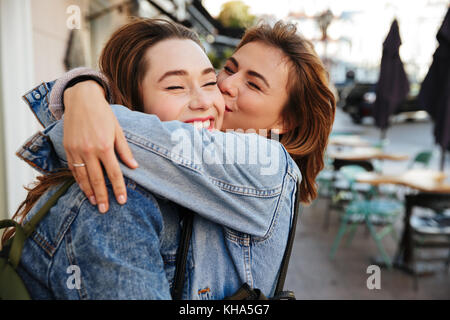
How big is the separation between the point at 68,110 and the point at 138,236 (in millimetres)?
387

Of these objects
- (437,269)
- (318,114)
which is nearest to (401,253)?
(437,269)

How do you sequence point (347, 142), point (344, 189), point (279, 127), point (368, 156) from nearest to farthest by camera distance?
point (279, 127), point (344, 189), point (368, 156), point (347, 142)

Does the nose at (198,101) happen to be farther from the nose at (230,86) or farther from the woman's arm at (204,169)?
the nose at (230,86)

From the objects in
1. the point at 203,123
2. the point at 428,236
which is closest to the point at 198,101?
the point at 203,123

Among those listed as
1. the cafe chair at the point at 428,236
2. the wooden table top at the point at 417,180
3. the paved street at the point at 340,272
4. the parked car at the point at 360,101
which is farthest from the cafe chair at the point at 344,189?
the parked car at the point at 360,101

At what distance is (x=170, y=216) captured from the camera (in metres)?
1.03

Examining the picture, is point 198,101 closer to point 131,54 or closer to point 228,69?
point 131,54

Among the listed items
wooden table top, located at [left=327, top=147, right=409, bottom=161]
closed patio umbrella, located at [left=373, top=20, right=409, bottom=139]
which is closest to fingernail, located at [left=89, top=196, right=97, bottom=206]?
wooden table top, located at [left=327, top=147, right=409, bottom=161]

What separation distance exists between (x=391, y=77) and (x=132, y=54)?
6.62 m

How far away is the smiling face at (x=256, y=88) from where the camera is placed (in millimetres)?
1626

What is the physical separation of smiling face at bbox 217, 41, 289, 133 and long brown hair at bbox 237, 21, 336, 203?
4cm

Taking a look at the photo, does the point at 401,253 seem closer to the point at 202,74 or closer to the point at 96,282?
the point at 202,74

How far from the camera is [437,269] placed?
15.3ft

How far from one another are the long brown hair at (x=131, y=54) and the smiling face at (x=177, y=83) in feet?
0.09
